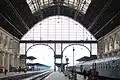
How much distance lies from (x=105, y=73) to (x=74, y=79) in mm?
5905

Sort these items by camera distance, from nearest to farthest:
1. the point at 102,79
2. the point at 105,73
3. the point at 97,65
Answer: the point at 105,73 < the point at 102,79 < the point at 97,65

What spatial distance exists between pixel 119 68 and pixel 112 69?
11.3ft

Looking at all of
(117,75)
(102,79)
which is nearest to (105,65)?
(102,79)

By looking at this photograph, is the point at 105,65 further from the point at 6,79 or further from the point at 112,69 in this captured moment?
the point at 6,79

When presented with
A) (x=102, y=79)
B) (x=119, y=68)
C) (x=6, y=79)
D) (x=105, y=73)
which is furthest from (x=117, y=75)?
(x=6, y=79)

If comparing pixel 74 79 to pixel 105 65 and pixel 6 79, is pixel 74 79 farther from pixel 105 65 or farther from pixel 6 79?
pixel 6 79

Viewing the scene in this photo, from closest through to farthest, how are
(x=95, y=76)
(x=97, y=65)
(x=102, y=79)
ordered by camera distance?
(x=95, y=76) → (x=102, y=79) → (x=97, y=65)

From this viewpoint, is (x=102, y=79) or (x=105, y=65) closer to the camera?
(x=105, y=65)

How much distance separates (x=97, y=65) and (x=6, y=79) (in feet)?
42.4

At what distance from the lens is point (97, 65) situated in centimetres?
4584

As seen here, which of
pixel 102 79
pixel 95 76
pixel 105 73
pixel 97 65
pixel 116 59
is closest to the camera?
pixel 95 76

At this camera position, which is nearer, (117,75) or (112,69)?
(117,75)

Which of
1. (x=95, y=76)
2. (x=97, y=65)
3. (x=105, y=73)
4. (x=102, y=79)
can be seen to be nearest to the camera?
(x=95, y=76)

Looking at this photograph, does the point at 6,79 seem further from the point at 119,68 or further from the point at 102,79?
the point at 119,68
